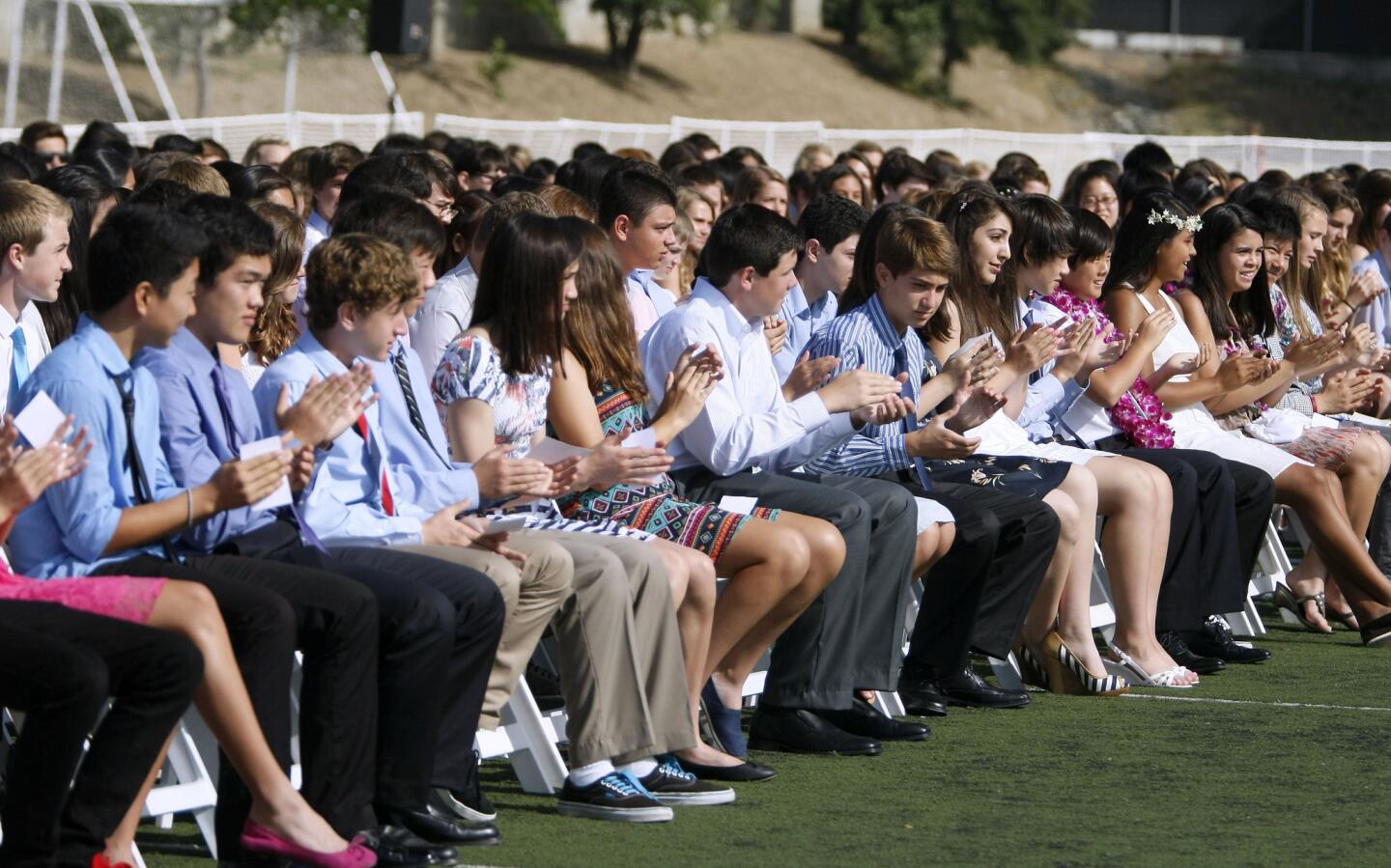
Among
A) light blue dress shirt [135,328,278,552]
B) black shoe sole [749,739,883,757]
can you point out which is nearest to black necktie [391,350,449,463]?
light blue dress shirt [135,328,278,552]

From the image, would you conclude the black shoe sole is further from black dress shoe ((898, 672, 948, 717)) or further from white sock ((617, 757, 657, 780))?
white sock ((617, 757, 657, 780))

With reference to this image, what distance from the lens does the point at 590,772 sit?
5.48m

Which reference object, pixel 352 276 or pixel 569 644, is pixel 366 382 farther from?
pixel 569 644

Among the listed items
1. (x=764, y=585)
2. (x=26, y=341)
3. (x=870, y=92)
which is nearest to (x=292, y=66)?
(x=26, y=341)

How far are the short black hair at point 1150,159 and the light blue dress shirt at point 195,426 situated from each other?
960 cm

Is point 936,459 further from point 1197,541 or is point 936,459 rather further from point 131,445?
point 131,445

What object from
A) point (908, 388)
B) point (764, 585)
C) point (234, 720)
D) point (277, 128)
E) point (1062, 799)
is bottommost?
point (277, 128)

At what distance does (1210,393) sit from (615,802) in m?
4.07

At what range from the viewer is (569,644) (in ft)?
18.1

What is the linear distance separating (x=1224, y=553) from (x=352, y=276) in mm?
4233

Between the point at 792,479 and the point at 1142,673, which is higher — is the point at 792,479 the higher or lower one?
the higher one


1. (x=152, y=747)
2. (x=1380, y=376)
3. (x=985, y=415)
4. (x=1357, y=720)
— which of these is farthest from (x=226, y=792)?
(x=1380, y=376)

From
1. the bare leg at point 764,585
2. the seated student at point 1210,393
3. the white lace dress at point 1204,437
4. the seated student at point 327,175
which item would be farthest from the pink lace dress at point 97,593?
the seated student at point 327,175

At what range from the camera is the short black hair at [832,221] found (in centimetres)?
853
